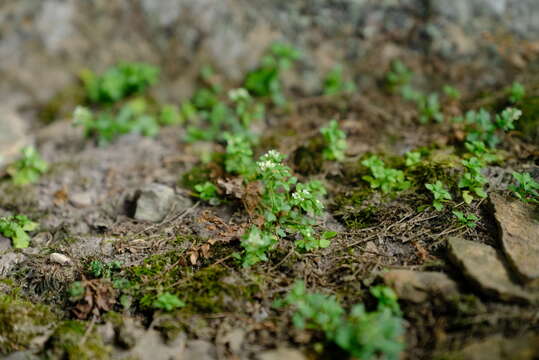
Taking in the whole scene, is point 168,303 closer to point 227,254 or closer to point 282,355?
point 227,254

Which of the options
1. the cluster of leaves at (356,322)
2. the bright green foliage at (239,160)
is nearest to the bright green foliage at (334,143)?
the bright green foliage at (239,160)

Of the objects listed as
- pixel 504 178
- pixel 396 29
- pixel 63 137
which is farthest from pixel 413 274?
pixel 63 137

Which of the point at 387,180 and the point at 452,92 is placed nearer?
the point at 387,180

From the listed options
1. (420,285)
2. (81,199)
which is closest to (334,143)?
(420,285)

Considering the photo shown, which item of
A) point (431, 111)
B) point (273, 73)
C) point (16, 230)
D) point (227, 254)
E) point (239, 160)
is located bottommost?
point (16, 230)

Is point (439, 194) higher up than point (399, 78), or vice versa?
point (399, 78)

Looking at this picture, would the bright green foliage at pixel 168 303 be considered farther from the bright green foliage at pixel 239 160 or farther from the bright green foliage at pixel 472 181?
the bright green foliage at pixel 472 181

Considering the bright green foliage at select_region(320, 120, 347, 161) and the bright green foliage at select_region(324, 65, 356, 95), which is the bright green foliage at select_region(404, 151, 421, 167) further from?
the bright green foliage at select_region(324, 65, 356, 95)
